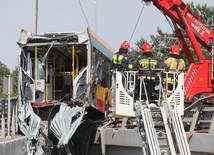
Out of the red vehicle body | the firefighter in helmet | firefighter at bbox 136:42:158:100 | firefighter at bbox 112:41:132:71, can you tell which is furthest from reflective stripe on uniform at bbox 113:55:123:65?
the red vehicle body

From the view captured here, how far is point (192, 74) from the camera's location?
1395cm

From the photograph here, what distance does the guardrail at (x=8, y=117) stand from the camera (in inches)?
497

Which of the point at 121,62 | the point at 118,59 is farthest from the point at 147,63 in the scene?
the point at 118,59

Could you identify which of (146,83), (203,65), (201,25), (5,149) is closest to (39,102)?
(5,149)

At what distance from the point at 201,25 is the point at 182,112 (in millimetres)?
5280

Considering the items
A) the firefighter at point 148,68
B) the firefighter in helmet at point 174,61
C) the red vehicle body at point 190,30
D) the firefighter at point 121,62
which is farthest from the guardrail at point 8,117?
the red vehicle body at point 190,30

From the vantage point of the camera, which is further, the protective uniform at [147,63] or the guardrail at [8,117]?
the guardrail at [8,117]

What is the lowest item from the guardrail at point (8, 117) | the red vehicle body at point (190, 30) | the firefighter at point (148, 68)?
the guardrail at point (8, 117)

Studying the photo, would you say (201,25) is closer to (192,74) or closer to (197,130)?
(192,74)

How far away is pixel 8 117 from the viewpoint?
12.8m

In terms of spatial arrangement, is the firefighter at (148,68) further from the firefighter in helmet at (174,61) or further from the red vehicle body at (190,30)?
the red vehicle body at (190,30)

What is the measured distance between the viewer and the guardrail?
41.4 ft

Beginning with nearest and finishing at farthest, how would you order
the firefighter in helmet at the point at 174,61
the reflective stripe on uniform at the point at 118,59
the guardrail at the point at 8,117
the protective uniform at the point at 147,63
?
the protective uniform at the point at 147,63, the reflective stripe on uniform at the point at 118,59, the firefighter in helmet at the point at 174,61, the guardrail at the point at 8,117

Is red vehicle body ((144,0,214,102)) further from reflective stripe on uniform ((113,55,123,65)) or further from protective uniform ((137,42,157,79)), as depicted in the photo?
protective uniform ((137,42,157,79))
